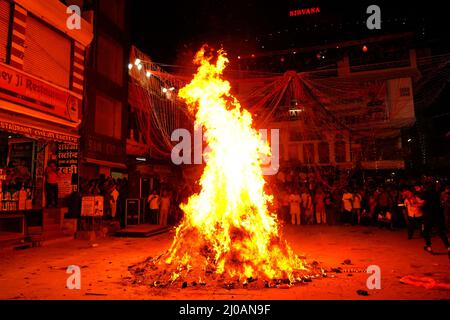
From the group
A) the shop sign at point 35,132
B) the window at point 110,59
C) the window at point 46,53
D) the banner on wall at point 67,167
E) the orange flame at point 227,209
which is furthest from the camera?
the window at point 110,59

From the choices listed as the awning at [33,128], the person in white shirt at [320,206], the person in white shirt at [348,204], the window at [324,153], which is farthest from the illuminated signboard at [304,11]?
the awning at [33,128]

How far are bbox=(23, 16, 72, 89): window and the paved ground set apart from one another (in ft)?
23.3

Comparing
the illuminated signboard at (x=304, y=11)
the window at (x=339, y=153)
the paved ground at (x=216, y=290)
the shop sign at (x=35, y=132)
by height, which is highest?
the illuminated signboard at (x=304, y=11)

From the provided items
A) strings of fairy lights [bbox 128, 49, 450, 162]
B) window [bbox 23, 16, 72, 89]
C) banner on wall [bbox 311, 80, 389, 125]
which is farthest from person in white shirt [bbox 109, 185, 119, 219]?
banner on wall [bbox 311, 80, 389, 125]

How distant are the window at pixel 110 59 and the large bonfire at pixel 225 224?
10231mm

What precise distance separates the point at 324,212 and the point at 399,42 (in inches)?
476

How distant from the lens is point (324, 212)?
16.8m

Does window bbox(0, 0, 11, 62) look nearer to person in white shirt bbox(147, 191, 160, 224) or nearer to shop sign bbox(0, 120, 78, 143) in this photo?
shop sign bbox(0, 120, 78, 143)

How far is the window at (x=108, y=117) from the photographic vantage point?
17.5m

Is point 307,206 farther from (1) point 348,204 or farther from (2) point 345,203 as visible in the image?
(1) point 348,204

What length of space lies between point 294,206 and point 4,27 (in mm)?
14705

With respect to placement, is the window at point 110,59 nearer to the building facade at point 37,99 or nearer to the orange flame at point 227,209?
the building facade at point 37,99

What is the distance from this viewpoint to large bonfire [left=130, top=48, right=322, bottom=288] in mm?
6777

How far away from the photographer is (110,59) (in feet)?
61.8
